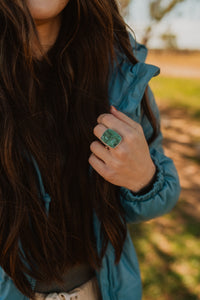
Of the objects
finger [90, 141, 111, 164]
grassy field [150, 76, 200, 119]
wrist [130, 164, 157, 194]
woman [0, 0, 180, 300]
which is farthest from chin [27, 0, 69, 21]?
grassy field [150, 76, 200, 119]

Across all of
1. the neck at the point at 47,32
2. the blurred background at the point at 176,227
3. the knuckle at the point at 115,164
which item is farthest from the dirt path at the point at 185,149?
the neck at the point at 47,32

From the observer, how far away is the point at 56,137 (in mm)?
1317

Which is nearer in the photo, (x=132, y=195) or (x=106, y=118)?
(x=106, y=118)

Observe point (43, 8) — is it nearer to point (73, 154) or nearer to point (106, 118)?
point (106, 118)

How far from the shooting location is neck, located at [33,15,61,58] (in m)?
1.29

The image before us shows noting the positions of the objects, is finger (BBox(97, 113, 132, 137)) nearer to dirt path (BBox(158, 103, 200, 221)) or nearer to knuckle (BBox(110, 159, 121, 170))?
knuckle (BBox(110, 159, 121, 170))

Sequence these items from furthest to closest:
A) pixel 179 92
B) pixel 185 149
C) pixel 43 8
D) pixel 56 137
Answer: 1. pixel 179 92
2. pixel 185 149
3. pixel 56 137
4. pixel 43 8

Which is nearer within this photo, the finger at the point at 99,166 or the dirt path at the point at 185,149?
the finger at the point at 99,166

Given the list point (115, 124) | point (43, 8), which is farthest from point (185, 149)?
point (43, 8)

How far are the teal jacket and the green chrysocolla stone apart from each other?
0.73 ft

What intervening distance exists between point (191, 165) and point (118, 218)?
4627 millimetres

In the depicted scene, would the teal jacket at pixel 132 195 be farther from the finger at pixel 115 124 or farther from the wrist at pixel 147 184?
the finger at pixel 115 124

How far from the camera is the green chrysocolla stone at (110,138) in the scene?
1.17 m

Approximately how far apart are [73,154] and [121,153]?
0.25 m
